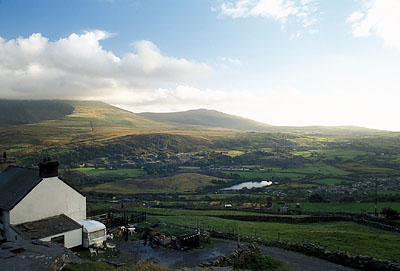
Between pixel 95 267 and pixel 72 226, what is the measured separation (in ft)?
30.5

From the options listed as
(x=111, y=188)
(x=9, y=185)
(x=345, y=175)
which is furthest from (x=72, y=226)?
(x=345, y=175)

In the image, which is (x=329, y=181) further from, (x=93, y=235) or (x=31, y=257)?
(x=31, y=257)

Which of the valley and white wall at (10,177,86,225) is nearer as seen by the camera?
white wall at (10,177,86,225)

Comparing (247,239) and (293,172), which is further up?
(247,239)

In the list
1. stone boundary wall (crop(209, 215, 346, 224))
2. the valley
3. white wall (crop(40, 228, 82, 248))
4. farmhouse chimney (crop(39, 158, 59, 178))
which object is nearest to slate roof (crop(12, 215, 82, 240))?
white wall (crop(40, 228, 82, 248))

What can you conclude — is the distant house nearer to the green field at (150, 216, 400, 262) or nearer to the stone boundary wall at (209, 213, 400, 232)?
the green field at (150, 216, 400, 262)

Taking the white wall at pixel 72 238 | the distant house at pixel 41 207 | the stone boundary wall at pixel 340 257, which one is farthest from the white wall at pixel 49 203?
the stone boundary wall at pixel 340 257

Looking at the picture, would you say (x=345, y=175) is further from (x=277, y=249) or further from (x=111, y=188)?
(x=277, y=249)

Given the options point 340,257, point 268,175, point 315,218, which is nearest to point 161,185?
point 268,175

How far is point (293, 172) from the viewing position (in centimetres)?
11456

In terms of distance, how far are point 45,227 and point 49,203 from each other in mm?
2595

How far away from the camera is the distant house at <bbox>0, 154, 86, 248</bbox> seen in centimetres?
2128

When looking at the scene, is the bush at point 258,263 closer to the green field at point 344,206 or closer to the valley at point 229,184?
the valley at point 229,184

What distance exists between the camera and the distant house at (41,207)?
21281 mm
